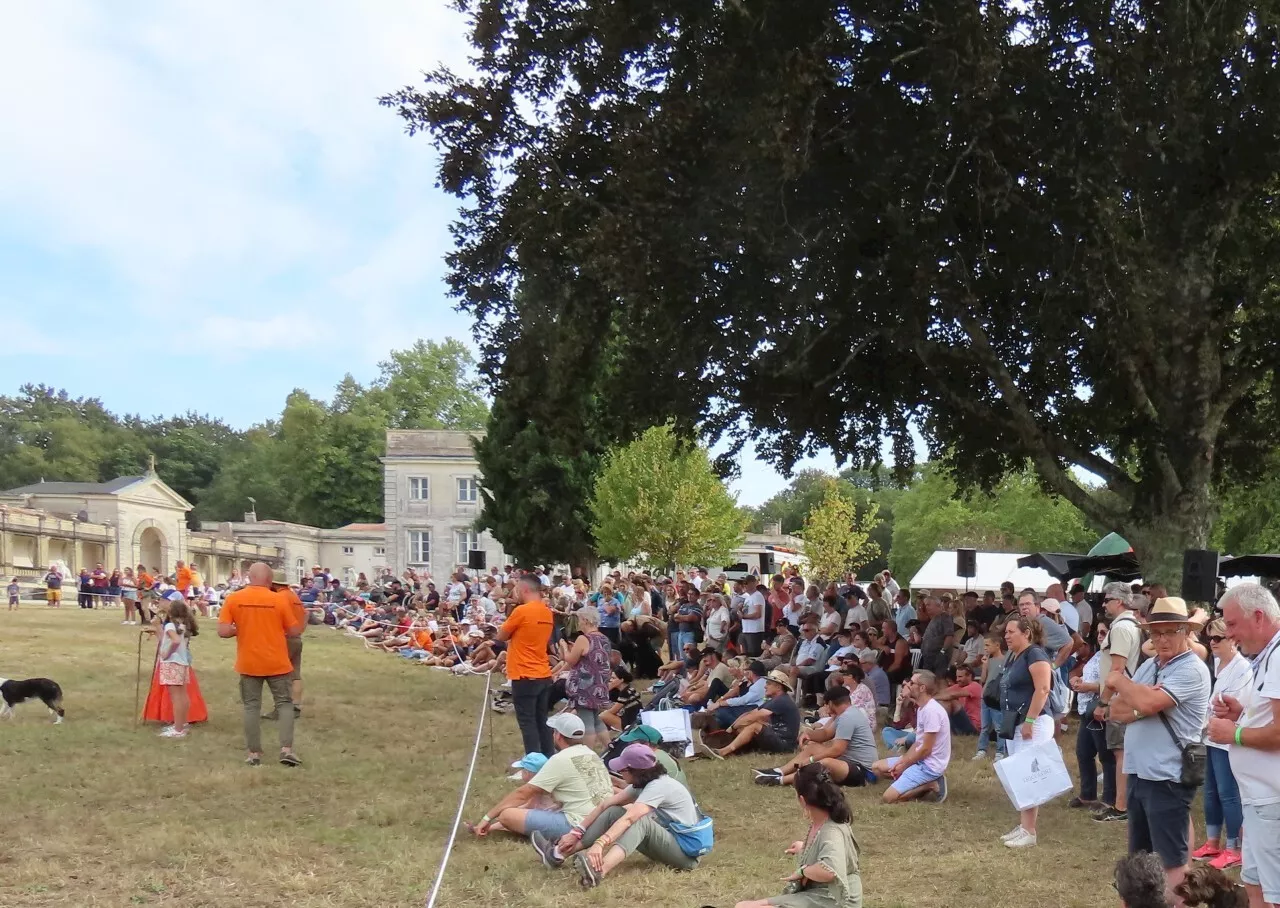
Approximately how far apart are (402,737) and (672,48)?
8.58m

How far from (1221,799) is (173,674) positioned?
10232mm

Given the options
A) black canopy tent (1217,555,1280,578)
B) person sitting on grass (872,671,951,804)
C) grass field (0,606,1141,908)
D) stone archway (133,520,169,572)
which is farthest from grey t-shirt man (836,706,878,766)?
stone archway (133,520,169,572)

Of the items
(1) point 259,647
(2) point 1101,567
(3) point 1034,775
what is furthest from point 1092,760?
(2) point 1101,567

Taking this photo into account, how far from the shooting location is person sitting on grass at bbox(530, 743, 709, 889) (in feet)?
24.0

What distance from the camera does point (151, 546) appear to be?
7838 cm

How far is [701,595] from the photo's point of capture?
21.7 m

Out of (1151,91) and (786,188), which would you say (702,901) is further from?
(1151,91)

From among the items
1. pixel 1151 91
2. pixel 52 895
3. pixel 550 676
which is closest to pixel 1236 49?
pixel 1151 91

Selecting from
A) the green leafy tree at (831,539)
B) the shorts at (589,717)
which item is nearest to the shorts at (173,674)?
the shorts at (589,717)

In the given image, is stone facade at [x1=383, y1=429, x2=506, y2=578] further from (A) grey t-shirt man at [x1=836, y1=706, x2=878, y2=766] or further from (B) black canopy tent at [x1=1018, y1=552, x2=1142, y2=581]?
(A) grey t-shirt man at [x1=836, y1=706, x2=878, y2=766]

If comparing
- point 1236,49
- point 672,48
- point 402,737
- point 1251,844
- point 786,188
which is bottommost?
point 402,737

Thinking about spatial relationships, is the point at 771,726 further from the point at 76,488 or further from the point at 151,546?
the point at 76,488

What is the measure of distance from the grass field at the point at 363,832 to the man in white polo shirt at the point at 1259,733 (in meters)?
2.52

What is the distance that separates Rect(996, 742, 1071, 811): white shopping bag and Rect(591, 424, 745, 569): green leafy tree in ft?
107
